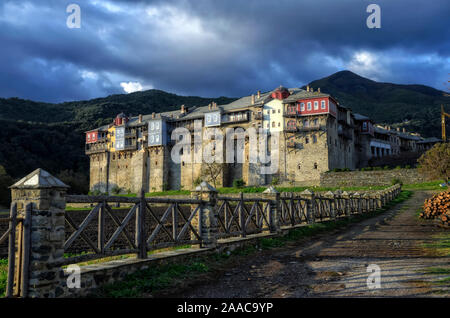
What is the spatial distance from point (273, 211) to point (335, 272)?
6.08 metres

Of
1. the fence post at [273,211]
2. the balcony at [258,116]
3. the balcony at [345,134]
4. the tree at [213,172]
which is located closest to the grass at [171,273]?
the fence post at [273,211]

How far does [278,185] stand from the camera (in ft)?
194

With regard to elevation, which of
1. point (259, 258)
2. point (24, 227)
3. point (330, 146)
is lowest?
point (259, 258)

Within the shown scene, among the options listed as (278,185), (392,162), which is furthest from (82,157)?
(392,162)

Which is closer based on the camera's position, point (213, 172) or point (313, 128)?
point (313, 128)

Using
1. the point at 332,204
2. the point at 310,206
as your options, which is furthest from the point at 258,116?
the point at 310,206

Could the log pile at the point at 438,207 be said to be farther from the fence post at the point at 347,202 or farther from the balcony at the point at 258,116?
the balcony at the point at 258,116

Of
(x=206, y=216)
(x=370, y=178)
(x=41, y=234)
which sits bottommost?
(x=206, y=216)

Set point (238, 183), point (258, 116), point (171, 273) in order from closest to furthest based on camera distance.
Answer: point (171, 273)
point (238, 183)
point (258, 116)

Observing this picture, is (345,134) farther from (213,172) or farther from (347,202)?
(347,202)

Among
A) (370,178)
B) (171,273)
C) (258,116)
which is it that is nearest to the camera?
(171,273)

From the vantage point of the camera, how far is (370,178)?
164 feet

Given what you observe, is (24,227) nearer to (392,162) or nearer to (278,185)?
(278,185)
